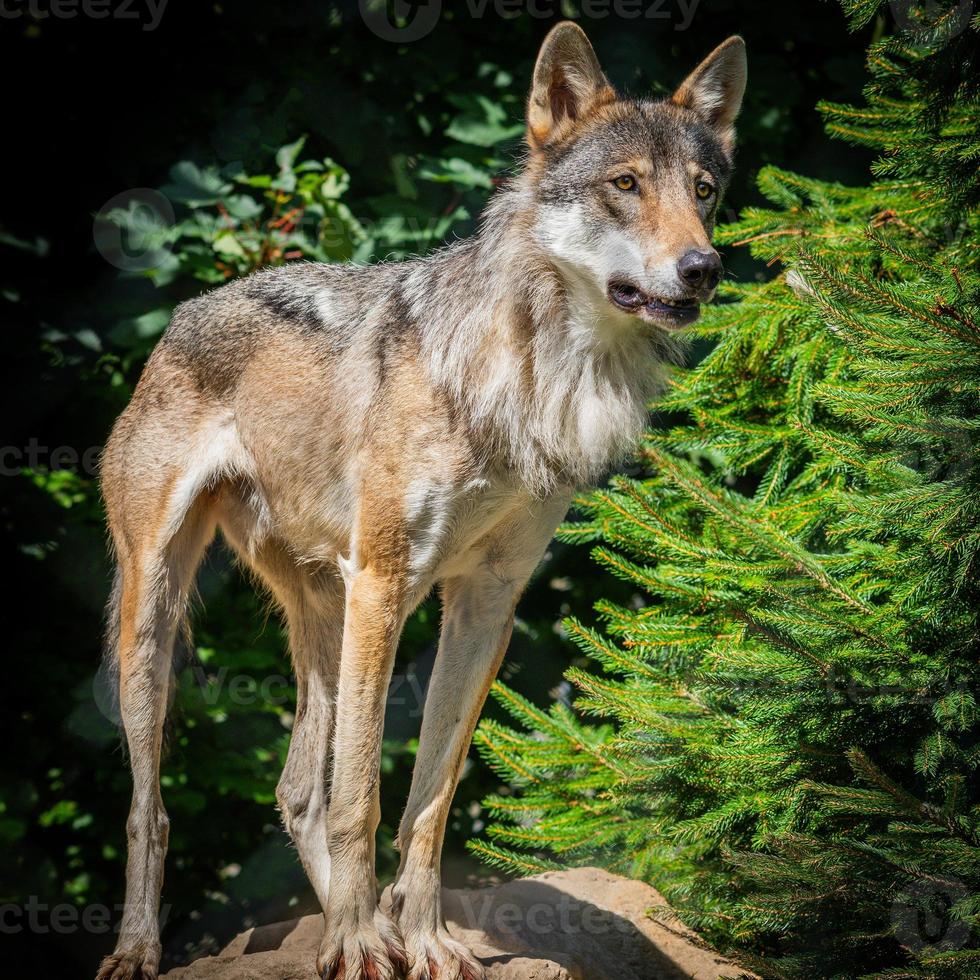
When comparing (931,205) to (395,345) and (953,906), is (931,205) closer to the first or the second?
(395,345)

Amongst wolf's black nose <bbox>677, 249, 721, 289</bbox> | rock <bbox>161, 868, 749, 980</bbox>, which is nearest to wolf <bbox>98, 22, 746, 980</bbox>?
wolf's black nose <bbox>677, 249, 721, 289</bbox>

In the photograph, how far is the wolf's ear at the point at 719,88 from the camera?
11.7 ft

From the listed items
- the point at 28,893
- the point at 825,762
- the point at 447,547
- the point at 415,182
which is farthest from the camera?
the point at 415,182

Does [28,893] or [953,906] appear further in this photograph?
[28,893]

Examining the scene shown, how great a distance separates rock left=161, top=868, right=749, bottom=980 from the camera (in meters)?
3.33

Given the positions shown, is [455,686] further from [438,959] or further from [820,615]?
[820,615]

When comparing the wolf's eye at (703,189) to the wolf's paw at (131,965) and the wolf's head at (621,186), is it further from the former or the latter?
the wolf's paw at (131,965)

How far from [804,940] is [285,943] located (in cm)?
174

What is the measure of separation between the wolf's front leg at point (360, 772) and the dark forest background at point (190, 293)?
1808 mm

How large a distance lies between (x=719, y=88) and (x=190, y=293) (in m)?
2.66

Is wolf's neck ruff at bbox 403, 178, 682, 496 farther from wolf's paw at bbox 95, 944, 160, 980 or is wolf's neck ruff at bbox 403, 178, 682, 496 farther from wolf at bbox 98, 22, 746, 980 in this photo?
wolf's paw at bbox 95, 944, 160, 980

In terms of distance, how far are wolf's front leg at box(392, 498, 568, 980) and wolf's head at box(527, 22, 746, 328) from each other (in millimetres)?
746

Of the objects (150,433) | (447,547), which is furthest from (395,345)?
(150,433)

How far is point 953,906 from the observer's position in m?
2.56
